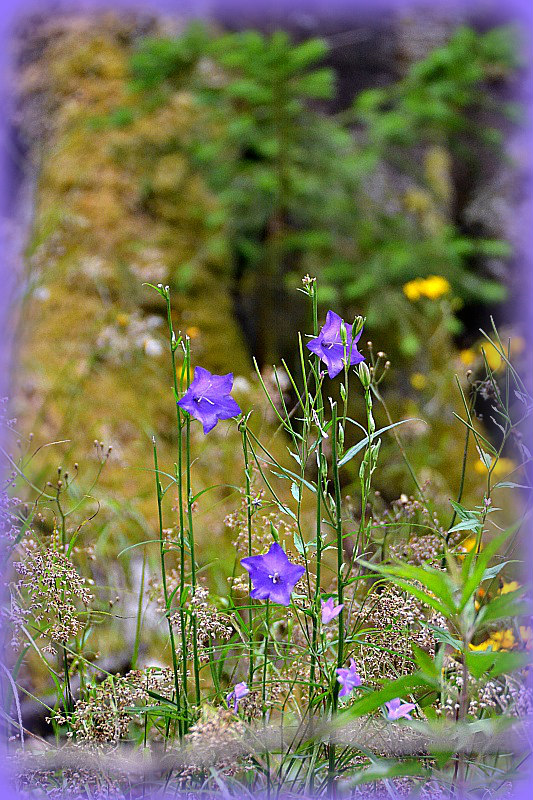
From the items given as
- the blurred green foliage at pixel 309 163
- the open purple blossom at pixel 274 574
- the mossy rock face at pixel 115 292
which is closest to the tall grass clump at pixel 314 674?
the open purple blossom at pixel 274 574

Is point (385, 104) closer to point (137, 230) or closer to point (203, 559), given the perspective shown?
point (137, 230)

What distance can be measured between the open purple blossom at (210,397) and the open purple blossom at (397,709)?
39 cm

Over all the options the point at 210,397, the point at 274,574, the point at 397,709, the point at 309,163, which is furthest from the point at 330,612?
the point at 309,163

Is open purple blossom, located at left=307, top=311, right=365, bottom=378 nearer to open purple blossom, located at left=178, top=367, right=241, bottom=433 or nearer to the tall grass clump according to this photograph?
the tall grass clump

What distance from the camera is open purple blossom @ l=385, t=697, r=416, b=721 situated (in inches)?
31.7

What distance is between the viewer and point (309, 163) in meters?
2.78

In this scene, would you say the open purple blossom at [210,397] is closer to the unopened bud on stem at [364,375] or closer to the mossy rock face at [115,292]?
the unopened bud on stem at [364,375]

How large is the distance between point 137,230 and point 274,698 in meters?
2.27

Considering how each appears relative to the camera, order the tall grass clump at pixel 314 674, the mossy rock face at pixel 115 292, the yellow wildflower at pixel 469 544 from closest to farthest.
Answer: the tall grass clump at pixel 314 674
the yellow wildflower at pixel 469 544
the mossy rock face at pixel 115 292

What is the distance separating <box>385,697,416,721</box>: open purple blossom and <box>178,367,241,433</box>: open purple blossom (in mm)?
394

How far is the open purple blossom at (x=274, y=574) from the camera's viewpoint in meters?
0.75

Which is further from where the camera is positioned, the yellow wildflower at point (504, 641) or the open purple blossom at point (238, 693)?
the yellow wildflower at point (504, 641)

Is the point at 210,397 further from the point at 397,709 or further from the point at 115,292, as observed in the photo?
the point at 115,292

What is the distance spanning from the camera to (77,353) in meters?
2.35
